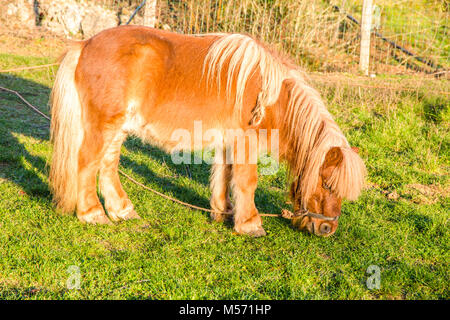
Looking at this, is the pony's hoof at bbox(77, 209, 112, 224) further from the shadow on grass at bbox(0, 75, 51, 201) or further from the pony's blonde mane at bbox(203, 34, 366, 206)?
the pony's blonde mane at bbox(203, 34, 366, 206)

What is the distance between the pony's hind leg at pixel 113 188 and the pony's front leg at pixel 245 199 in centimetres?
106

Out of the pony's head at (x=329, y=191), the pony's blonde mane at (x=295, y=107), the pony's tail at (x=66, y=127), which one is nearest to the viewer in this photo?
the pony's head at (x=329, y=191)

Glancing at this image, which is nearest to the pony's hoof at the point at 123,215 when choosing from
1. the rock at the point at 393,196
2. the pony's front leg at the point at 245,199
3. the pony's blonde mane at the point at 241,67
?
the pony's front leg at the point at 245,199

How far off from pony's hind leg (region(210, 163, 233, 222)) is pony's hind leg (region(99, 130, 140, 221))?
823mm

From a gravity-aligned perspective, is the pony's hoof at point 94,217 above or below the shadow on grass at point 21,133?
below

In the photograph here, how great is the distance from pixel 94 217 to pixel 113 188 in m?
0.34

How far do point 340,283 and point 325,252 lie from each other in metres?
0.50

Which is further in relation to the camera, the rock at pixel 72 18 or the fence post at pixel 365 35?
the rock at pixel 72 18

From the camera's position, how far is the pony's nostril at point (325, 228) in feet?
11.9

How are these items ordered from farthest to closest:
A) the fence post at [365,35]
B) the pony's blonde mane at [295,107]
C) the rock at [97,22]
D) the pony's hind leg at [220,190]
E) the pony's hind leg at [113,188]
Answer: the rock at [97,22]
the fence post at [365,35]
the pony's hind leg at [220,190]
the pony's hind leg at [113,188]
the pony's blonde mane at [295,107]

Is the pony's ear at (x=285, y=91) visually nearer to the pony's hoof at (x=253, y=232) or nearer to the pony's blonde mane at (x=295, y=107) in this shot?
the pony's blonde mane at (x=295, y=107)

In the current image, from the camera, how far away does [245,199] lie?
12.5 ft

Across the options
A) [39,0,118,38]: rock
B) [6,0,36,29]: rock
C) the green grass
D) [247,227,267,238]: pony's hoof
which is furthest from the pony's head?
[6,0,36,29]: rock

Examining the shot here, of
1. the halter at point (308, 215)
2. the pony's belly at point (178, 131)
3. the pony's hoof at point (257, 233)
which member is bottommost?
the pony's hoof at point (257, 233)
